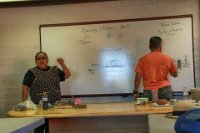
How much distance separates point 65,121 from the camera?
3523 mm

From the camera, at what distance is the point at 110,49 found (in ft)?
15.5

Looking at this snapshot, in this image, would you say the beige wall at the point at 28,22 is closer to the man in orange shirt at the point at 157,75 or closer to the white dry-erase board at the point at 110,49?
the white dry-erase board at the point at 110,49

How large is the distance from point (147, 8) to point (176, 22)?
43 centimetres

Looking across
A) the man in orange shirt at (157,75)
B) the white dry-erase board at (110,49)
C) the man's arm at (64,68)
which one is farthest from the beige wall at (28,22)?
the man in orange shirt at (157,75)

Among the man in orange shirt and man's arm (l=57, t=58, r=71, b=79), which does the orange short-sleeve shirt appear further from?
man's arm (l=57, t=58, r=71, b=79)

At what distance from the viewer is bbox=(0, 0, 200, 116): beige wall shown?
4668 millimetres

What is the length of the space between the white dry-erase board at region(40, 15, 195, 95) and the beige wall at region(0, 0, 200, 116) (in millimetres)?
105

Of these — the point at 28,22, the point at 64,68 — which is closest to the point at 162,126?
the point at 64,68

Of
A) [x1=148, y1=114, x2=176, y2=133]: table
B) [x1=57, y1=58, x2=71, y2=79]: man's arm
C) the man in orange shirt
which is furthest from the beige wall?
[x1=148, y1=114, x2=176, y2=133]: table

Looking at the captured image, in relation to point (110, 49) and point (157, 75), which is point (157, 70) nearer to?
point (157, 75)

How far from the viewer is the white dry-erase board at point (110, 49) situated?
4.54m

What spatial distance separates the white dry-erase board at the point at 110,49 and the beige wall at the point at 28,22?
10 centimetres

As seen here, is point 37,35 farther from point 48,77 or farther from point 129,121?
point 129,121

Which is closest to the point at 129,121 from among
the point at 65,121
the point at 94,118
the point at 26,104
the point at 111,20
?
the point at 94,118
